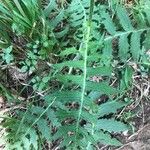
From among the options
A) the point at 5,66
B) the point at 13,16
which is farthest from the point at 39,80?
the point at 13,16

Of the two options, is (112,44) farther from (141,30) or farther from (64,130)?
(64,130)

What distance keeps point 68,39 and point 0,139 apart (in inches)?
20.7

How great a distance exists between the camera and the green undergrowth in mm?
1507

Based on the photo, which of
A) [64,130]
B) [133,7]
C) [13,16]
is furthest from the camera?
[133,7]

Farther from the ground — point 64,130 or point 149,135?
point 64,130

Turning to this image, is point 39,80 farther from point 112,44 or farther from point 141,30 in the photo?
point 141,30

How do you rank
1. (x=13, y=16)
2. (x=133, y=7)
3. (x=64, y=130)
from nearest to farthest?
(x=64, y=130) → (x=13, y=16) → (x=133, y=7)

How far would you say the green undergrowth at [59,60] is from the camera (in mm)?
1507

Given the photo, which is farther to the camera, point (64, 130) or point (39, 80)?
point (39, 80)

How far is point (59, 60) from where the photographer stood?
5.31 feet

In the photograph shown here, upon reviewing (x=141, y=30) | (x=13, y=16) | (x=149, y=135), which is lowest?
(x=149, y=135)

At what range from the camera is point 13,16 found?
1492 mm

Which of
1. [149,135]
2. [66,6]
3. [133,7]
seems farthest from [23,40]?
[149,135]

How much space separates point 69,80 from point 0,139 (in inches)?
16.5
